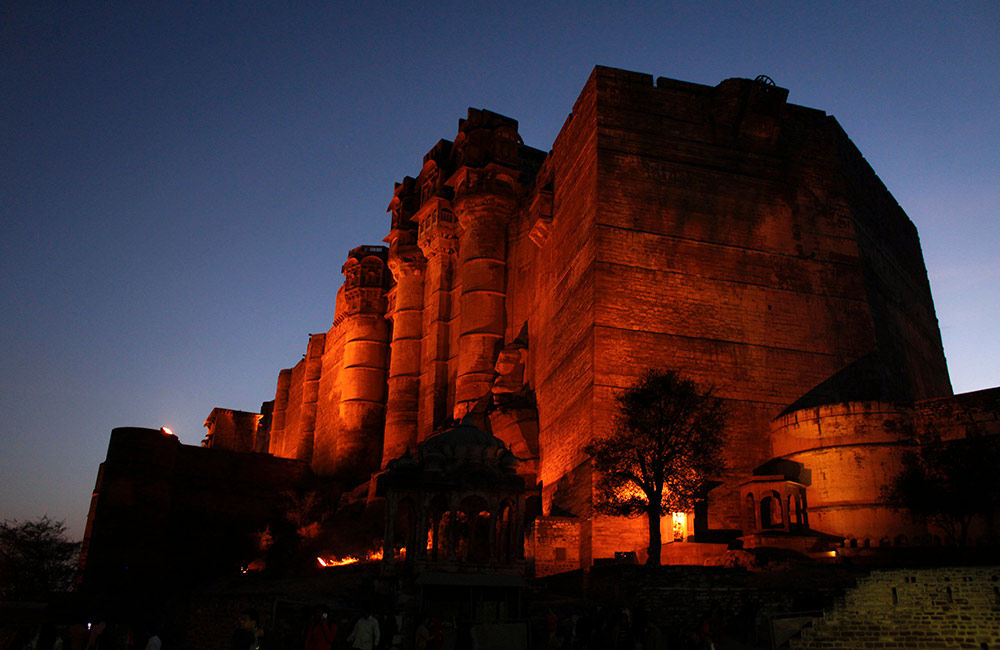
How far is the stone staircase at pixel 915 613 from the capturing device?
10.8 m

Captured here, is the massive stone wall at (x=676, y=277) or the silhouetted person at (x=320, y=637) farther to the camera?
the massive stone wall at (x=676, y=277)

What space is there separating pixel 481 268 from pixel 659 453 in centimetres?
1456

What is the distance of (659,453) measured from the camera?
17406mm

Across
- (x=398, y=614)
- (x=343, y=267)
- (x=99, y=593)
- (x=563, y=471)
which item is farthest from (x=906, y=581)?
(x=343, y=267)

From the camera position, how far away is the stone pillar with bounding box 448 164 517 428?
29484 mm

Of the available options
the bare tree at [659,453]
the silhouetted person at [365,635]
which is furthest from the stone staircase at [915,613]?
the silhouetted person at [365,635]

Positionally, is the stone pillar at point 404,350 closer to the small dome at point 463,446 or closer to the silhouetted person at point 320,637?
the small dome at point 463,446

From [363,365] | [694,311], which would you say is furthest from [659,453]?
[363,365]

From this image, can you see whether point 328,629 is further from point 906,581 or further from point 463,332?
point 463,332

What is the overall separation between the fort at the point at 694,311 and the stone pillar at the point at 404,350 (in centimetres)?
17

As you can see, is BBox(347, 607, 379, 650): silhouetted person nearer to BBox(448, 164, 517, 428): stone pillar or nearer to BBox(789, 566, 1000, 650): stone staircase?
BBox(789, 566, 1000, 650): stone staircase

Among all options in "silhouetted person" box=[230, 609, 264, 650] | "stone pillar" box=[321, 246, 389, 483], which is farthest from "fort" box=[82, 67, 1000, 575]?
"silhouetted person" box=[230, 609, 264, 650]

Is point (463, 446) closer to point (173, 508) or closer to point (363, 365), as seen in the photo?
point (173, 508)

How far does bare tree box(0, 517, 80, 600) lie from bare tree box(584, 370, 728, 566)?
2018 centimetres
